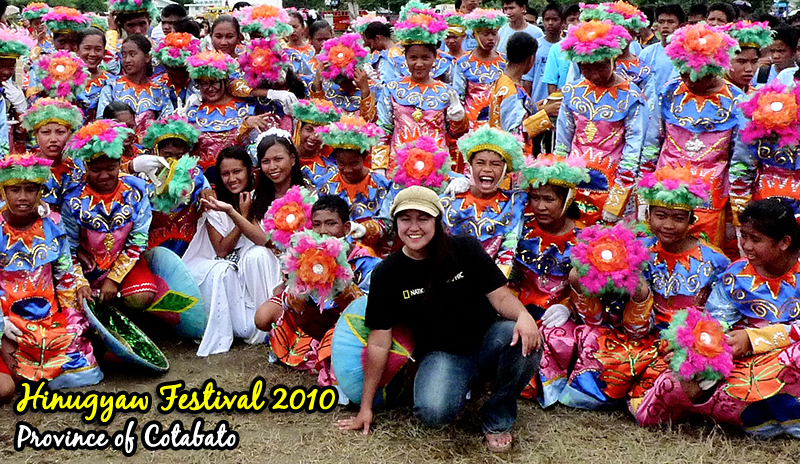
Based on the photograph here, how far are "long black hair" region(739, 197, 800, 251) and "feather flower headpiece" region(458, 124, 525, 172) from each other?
1.34 meters

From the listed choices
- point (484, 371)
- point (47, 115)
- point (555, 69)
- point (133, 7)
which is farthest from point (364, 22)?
point (484, 371)

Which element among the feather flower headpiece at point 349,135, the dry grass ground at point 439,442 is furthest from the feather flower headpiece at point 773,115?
the feather flower headpiece at point 349,135

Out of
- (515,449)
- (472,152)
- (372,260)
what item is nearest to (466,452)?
(515,449)

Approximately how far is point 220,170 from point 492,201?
2.00 meters

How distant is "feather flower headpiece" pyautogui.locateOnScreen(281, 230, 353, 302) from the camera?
4168 millimetres

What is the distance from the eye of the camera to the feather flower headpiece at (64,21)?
7305 millimetres

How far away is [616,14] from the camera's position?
6.35 meters

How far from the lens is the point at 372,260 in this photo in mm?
4867

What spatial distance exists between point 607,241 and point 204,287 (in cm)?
275

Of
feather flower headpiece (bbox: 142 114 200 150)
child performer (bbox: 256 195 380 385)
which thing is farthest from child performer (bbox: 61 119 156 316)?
child performer (bbox: 256 195 380 385)

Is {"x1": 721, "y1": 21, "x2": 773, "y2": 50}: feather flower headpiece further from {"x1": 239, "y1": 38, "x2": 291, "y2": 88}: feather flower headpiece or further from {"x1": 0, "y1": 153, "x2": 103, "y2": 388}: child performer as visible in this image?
{"x1": 0, "y1": 153, "x2": 103, "y2": 388}: child performer

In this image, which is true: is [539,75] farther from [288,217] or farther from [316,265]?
[316,265]

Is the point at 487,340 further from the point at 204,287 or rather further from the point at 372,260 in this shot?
the point at 204,287

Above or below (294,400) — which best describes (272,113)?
above
